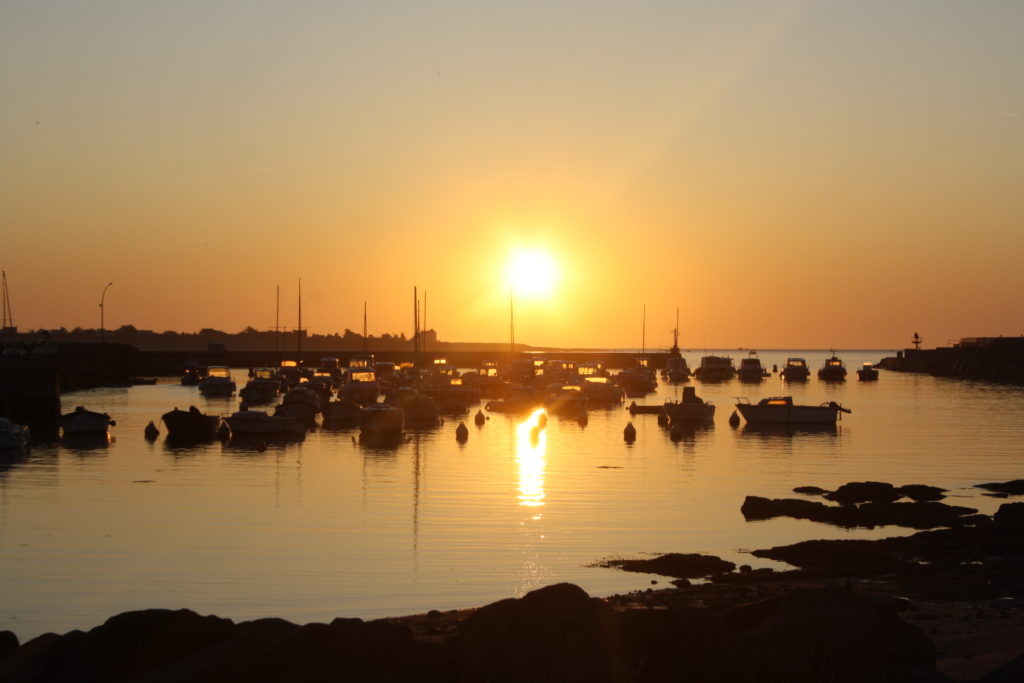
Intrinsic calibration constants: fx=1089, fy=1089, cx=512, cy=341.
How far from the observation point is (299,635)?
14977 millimetres

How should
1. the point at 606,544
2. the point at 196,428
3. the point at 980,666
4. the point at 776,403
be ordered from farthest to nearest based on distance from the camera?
the point at 776,403, the point at 196,428, the point at 606,544, the point at 980,666

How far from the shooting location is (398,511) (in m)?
41.2

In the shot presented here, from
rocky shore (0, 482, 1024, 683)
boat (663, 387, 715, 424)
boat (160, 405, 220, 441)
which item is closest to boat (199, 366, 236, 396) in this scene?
boat (160, 405, 220, 441)

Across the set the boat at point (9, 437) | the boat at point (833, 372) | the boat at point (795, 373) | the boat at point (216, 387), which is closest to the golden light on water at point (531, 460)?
the boat at point (9, 437)

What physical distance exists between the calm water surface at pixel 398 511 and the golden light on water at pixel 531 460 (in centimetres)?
23

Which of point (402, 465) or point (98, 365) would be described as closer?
point (402, 465)

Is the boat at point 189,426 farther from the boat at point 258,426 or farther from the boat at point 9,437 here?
the boat at point 9,437

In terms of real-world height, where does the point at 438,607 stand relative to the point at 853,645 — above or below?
below

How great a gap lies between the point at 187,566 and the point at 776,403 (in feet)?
204

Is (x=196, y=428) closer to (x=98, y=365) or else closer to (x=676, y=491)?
(x=676, y=491)

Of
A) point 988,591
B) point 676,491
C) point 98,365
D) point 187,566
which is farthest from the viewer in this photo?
point 98,365

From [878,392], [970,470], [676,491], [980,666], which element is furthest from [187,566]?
[878,392]

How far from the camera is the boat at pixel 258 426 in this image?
71812 mm

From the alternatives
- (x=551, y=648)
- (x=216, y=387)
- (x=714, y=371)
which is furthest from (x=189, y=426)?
Result: (x=714, y=371)
